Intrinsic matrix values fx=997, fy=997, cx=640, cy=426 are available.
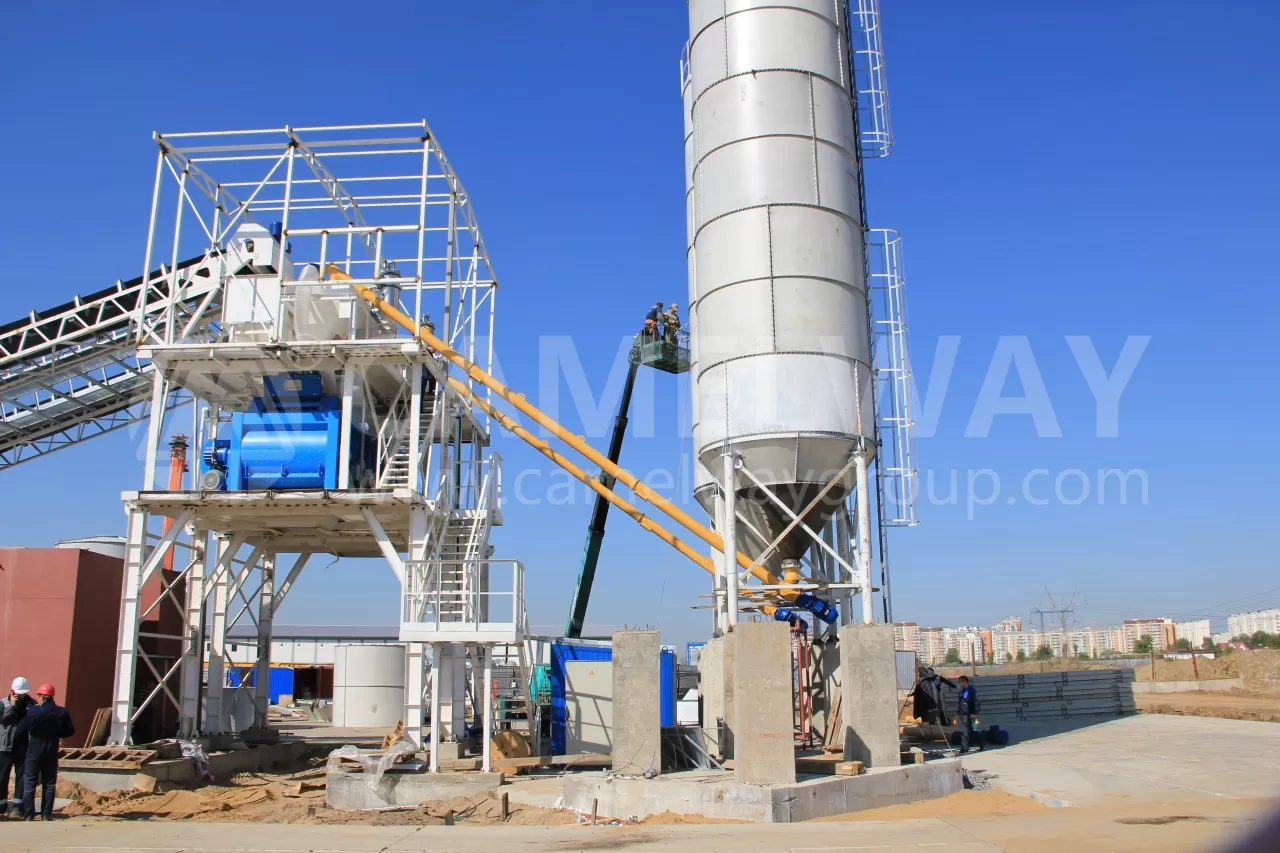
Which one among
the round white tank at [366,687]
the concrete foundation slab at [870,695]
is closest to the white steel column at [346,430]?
the concrete foundation slab at [870,695]

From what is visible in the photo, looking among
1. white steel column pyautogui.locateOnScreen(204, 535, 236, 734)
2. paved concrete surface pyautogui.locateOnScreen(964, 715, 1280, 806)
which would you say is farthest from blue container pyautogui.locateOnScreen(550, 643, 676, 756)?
white steel column pyautogui.locateOnScreen(204, 535, 236, 734)

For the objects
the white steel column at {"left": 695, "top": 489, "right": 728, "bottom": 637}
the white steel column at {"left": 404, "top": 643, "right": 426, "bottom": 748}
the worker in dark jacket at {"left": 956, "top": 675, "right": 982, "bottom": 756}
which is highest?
the white steel column at {"left": 695, "top": 489, "right": 728, "bottom": 637}

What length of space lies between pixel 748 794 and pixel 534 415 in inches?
437

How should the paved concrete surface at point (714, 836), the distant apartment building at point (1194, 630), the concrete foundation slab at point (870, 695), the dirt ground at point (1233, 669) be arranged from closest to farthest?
the paved concrete surface at point (714, 836), the concrete foundation slab at point (870, 695), the dirt ground at point (1233, 669), the distant apartment building at point (1194, 630)

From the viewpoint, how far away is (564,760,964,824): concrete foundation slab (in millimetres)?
14008

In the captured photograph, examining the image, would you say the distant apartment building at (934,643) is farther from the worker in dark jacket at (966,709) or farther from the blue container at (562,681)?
the blue container at (562,681)

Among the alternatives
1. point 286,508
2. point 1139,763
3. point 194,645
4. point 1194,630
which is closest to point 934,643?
point 1194,630

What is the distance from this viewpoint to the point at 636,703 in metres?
15.8

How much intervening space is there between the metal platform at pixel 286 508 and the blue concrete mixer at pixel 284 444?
0.36 m

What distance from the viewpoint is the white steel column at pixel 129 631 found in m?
19.1

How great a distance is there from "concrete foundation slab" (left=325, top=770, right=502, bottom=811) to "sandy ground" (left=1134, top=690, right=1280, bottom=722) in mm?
25366

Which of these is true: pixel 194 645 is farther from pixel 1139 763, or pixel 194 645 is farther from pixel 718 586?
pixel 1139 763

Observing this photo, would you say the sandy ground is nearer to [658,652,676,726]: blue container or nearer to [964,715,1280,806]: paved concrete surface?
[964,715,1280,806]: paved concrete surface

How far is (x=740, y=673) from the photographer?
14930mm
